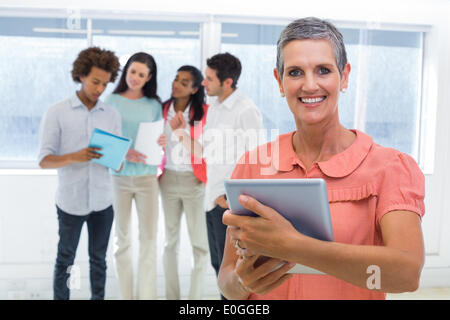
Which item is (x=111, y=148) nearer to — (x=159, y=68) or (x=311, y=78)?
(x=159, y=68)

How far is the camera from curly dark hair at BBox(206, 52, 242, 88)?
1420mm

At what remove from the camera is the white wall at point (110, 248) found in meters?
1.40

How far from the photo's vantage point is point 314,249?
490 mm

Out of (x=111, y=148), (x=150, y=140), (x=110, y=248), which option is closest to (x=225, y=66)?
(x=150, y=140)

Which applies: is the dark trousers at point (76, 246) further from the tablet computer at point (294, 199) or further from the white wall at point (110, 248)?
the tablet computer at point (294, 199)

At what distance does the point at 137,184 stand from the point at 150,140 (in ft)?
0.54

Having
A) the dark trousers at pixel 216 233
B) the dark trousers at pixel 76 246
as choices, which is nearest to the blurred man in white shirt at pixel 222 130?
the dark trousers at pixel 216 233

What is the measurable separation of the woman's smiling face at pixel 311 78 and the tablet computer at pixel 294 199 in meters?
0.15

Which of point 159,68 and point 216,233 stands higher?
point 159,68

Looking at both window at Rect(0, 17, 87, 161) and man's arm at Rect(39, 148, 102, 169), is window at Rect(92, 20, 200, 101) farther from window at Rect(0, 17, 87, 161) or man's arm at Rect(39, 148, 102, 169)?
man's arm at Rect(39, 148, 102, 169)

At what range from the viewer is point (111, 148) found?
1.50 meters

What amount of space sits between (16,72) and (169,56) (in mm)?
516
